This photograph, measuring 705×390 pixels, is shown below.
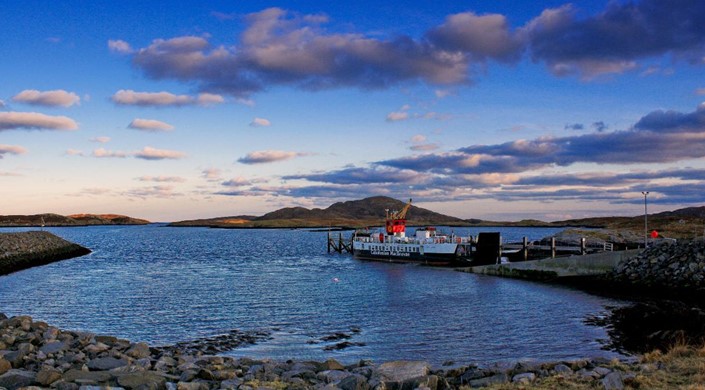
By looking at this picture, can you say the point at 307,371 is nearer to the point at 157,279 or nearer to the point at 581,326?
the point at 581,326

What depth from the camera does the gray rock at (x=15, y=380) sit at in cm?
1175

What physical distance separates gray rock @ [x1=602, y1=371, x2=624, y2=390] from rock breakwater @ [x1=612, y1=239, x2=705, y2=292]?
27497 millimetres

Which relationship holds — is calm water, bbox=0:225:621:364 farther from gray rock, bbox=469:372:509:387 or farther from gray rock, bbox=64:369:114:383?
gray rock, bbox=64:369:114:383

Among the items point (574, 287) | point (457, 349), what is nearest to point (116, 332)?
point (457, 349)

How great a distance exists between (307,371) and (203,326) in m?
14.9

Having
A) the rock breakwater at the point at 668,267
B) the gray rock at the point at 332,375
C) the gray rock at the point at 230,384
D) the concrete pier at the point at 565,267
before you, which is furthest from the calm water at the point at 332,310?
the gray rock at the point at 230,384

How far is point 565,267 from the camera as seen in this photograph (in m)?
46.8

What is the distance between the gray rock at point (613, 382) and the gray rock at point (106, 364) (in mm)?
11182

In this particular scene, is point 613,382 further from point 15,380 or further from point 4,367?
point 4,367

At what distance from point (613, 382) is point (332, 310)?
2209 centimetres

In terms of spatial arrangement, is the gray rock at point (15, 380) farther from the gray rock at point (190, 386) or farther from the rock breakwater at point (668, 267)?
the rock breakwater at point (668, 267)

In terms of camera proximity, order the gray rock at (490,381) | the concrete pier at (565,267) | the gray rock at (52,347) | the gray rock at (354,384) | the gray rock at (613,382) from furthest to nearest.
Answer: the concrete pier at (565,267) → the gray rock at (52,347) → the gray rock at (490,381) → the gray rock at (354,384) → the gray rock at (613,382)

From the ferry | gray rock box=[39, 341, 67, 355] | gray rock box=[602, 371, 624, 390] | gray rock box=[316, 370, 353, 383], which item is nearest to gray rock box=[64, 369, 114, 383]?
gray rock box=[39, 341, 67, 355]

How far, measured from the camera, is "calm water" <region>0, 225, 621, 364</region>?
22.8 meters
